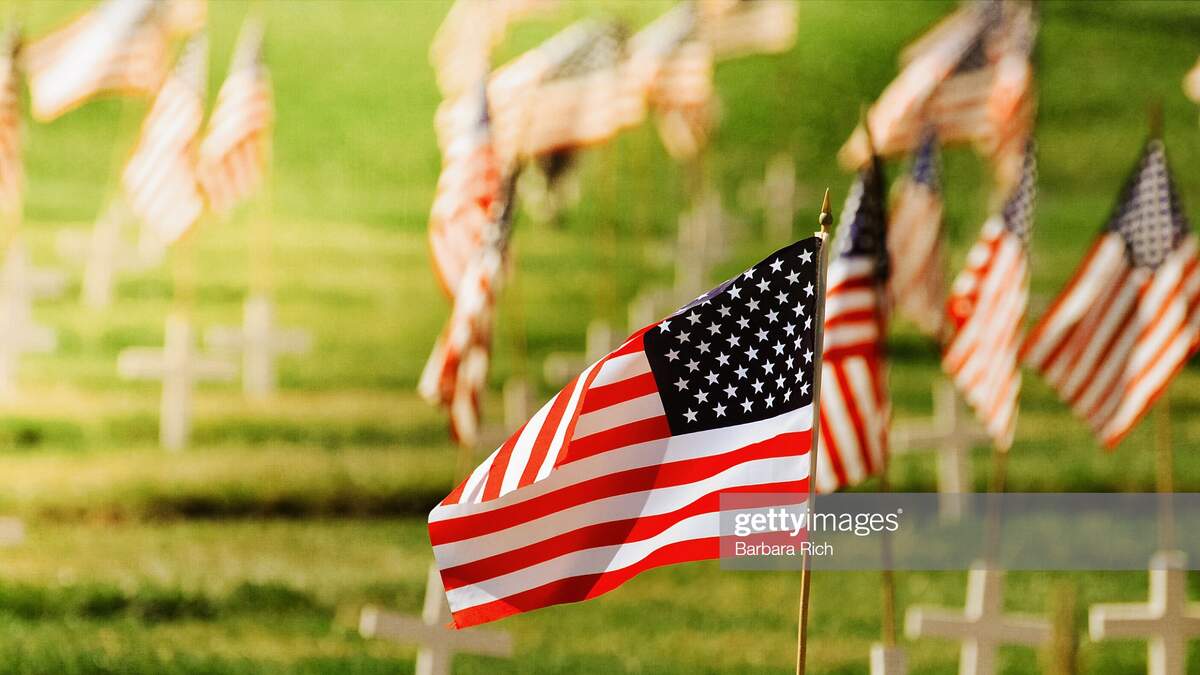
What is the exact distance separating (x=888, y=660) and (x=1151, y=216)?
1656 millimetres

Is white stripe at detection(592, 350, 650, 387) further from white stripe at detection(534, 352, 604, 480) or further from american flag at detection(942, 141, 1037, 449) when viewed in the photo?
american flag at detection(942, 141, 1037, 449)

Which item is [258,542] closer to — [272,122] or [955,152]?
[272,122]

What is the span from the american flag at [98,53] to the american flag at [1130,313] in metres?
3.56

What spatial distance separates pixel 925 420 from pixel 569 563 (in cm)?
279

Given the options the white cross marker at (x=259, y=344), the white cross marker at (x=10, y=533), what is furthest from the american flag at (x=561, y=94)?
the white cross marker at (x=10, y=533)

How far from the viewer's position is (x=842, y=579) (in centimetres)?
543

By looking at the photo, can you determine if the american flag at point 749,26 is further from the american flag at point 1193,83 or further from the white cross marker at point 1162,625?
the white cross marker at point 1162,625

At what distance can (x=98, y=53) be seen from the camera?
6.02m

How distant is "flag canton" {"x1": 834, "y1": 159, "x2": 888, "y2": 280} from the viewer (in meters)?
4.24

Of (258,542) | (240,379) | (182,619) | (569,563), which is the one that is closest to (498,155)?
(240,379)

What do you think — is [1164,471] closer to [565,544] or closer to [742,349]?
[742,349]

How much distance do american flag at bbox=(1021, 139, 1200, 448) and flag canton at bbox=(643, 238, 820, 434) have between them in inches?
71.8

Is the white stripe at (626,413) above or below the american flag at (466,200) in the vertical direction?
below

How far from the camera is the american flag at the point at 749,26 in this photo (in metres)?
6.15
